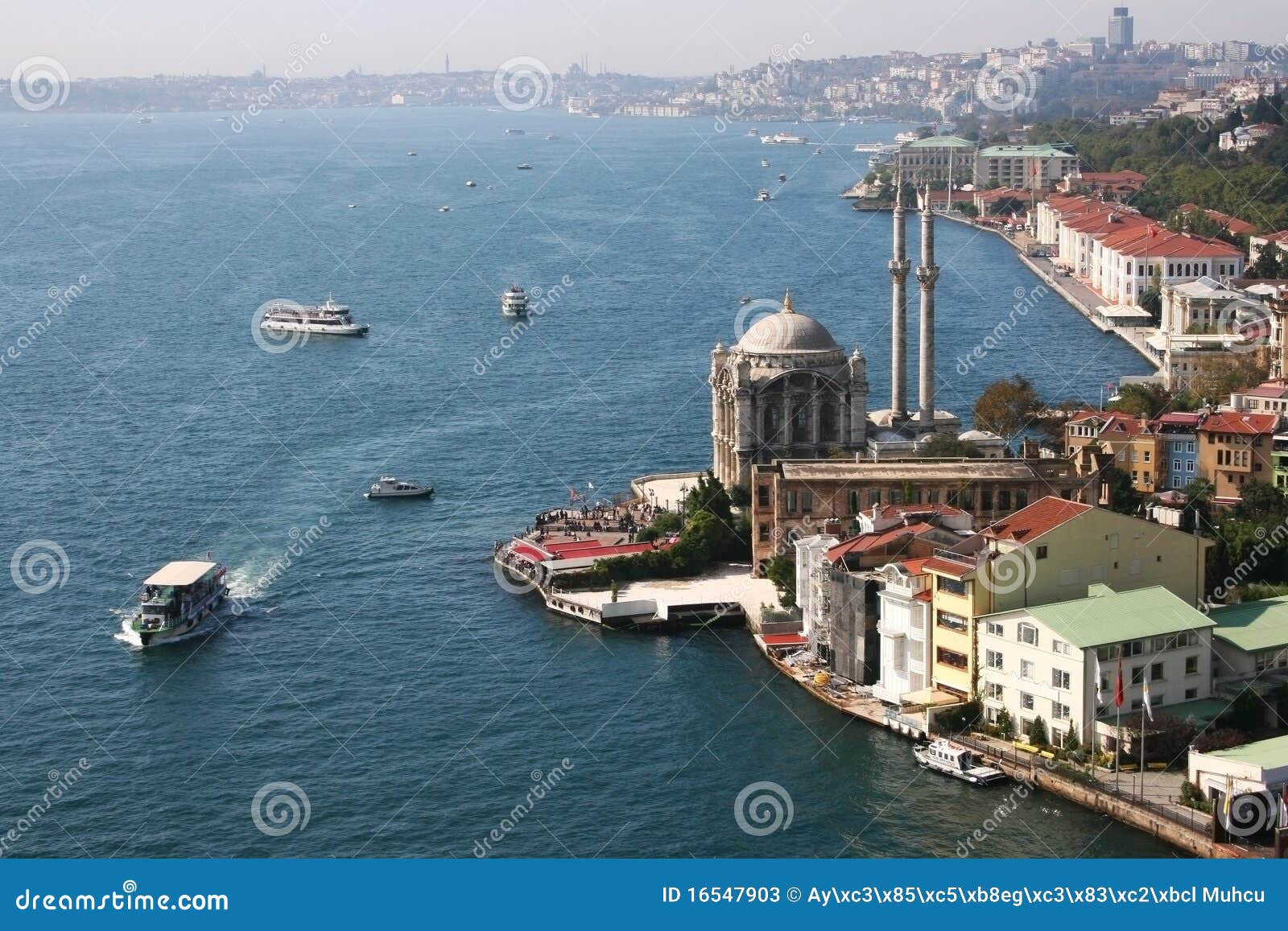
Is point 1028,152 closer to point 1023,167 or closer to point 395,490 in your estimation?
point 1023,167

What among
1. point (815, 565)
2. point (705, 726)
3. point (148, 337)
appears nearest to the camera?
point (705, 726)

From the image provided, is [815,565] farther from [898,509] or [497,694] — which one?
[497,694]

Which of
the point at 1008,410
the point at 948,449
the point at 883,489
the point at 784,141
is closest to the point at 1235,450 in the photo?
the point at 948,449

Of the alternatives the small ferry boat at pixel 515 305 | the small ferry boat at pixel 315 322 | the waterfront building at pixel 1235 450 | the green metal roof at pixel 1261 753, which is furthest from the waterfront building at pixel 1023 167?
the green metal roof at pixel 1261 753

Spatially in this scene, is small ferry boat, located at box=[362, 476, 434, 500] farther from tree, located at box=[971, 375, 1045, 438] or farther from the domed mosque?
tree, located at box=[971, 375, 1045, 438]

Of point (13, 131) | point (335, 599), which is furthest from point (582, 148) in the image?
point (335, 599)
